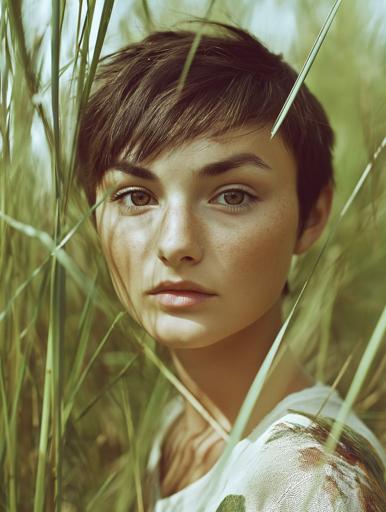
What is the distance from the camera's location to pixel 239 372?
73 cm

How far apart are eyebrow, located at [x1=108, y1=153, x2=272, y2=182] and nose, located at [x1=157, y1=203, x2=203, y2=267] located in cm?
4

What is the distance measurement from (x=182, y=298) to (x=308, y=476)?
0.64ft

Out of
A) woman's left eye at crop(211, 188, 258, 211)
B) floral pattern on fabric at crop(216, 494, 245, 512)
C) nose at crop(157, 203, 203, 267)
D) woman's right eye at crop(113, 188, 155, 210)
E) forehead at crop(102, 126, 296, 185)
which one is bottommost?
floral pattern on fabric at crop(216, 494, 245, 512)

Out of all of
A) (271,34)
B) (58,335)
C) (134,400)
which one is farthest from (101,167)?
(271,34)

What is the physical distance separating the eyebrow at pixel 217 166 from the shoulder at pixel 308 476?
0.24 m

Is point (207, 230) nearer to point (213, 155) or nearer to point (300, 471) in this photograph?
point (213, 155)

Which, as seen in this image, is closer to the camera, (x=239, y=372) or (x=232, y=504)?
(x=232, y=504)

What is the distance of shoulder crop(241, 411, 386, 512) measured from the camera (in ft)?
1.71

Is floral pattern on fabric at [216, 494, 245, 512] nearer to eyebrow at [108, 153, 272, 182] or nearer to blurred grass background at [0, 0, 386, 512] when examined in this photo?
blurred grass background at [0, 0, 386, 512]

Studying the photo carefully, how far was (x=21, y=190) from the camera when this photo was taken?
32.6 inches

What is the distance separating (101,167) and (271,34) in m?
0.68

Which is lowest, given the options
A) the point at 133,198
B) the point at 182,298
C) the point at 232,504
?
the point at 232,504

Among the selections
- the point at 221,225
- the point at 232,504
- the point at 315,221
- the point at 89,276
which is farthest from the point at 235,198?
the point at 89,276

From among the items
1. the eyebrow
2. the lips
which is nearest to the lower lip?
the lips
